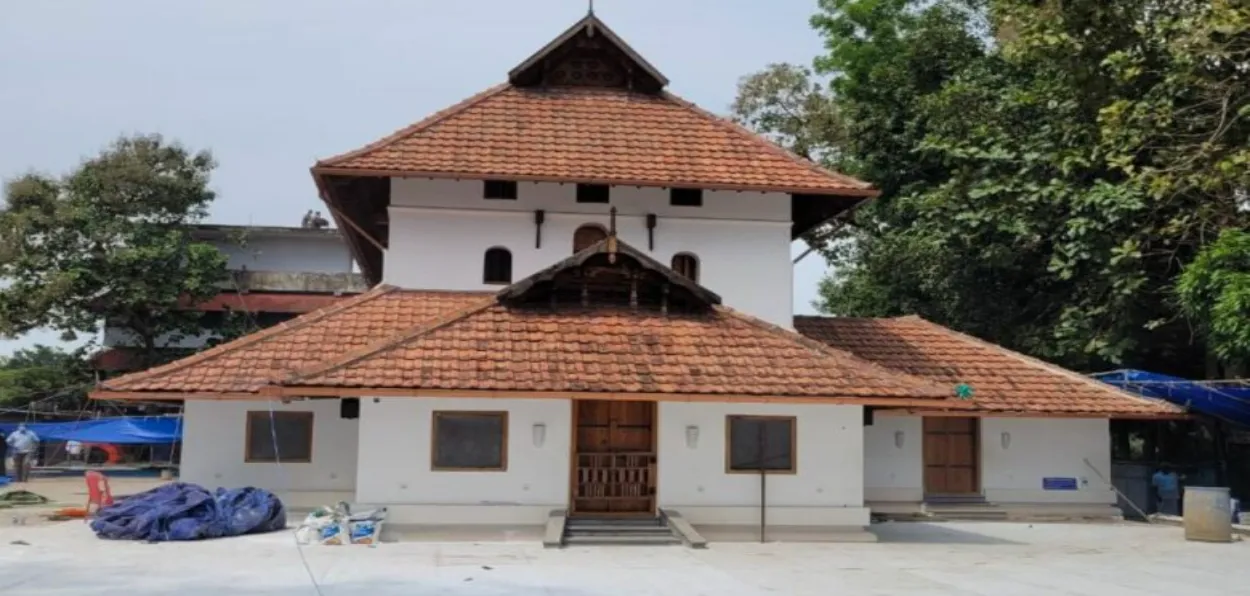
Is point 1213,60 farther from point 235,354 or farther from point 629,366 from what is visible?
point 235,354

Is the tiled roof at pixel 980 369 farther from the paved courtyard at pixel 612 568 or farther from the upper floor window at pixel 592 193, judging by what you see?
the upper floor window at pixel 592 193

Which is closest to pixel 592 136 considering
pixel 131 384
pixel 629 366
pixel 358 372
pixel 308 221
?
pixel 629 366

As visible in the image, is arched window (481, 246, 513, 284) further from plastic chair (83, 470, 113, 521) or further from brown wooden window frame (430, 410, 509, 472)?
plastic chair (83, 470, 113, 521)

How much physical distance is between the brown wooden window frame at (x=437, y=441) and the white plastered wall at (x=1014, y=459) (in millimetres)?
7297

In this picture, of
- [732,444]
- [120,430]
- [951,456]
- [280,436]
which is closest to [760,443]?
[732,444]

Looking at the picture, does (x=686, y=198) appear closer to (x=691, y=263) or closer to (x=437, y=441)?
(x=691, y=263)

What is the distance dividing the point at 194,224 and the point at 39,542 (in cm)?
2131

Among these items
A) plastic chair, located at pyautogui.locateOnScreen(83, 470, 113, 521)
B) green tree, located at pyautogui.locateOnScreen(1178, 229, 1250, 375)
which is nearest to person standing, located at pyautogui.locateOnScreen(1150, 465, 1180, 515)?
green tree, located at pyautogui.locateOnScreen(1178, 229, 1250, 375)

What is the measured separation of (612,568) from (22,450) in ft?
64.1

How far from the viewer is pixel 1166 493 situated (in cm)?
2078

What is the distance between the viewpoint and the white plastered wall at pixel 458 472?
48.5 ft

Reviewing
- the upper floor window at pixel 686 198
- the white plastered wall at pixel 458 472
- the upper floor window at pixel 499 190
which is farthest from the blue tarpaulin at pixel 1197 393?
the upper floor window at pixel 499 190

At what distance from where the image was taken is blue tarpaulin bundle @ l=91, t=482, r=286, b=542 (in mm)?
14227

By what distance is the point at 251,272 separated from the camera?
3659 centimetres
